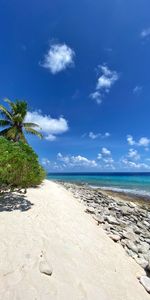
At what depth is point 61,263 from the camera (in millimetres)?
4984

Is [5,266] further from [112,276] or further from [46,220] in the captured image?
[46,220]

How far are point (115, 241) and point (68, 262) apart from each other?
9.52 ft

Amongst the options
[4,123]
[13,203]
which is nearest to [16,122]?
[4,123]

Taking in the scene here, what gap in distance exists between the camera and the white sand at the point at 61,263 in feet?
13.4

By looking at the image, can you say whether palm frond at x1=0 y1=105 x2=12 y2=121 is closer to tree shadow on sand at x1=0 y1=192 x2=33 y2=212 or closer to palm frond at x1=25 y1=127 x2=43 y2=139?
palm frond at x1=25 y1=127 x2=43 y2=139

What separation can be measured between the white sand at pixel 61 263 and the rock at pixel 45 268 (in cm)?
8

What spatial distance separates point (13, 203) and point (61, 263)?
14.2 ft

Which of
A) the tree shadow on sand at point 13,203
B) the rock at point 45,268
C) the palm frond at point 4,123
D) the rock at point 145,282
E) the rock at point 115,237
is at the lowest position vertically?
the rock at point 145,282

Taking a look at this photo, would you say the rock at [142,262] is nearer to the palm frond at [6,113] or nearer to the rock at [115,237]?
the rock at [115,237]

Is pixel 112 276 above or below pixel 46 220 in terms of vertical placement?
below

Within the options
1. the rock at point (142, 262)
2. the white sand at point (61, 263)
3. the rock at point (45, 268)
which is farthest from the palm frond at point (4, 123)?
the rock at point (45, 268)

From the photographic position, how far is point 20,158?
8.30 m

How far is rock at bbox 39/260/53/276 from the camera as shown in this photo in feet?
14.7

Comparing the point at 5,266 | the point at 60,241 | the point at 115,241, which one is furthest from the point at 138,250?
the point at 5,266
